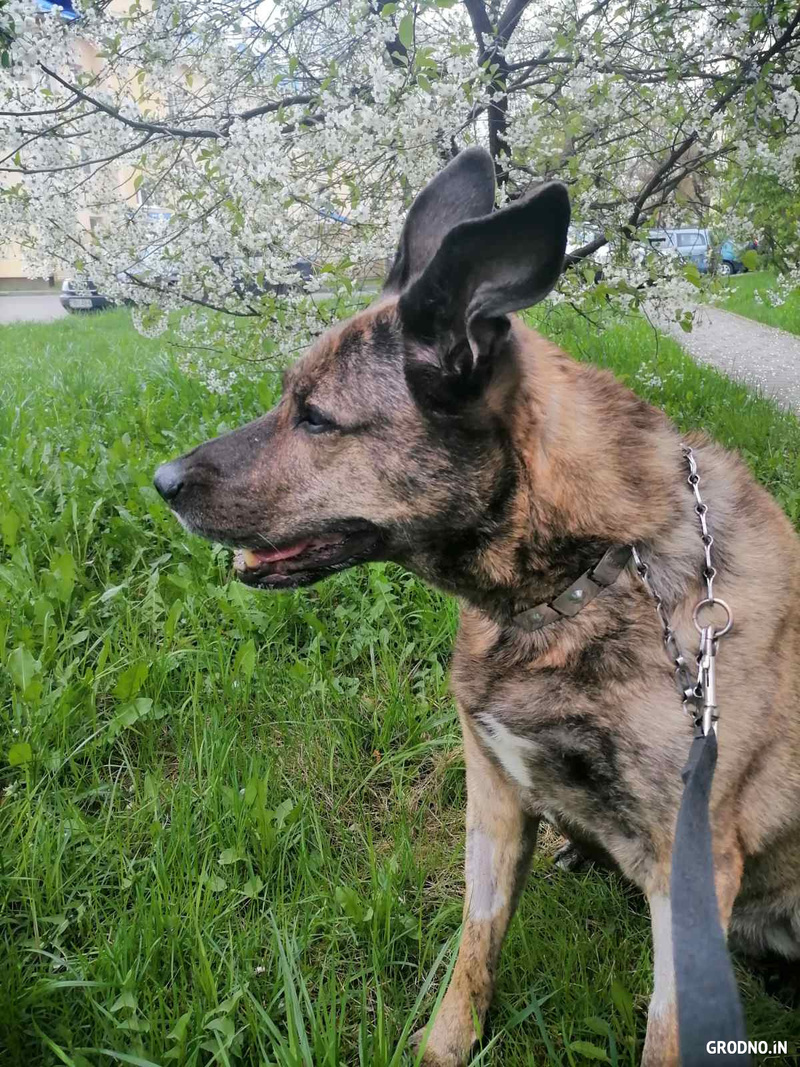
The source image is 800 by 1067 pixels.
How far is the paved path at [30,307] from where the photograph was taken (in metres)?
14.7

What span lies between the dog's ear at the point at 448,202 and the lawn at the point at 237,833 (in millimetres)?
1417

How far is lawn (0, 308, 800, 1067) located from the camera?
164cm

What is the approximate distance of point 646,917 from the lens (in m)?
2.00

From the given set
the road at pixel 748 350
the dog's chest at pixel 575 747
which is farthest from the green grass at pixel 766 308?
the dog's chest at pixel 575 747

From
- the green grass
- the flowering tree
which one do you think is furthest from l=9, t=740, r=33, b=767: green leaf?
the green grass

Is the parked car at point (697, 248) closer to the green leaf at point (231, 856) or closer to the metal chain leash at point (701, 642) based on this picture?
the metal chain leash at point (701, 642)

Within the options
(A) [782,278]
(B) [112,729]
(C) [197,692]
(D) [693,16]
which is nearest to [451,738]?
(C) [197,692]

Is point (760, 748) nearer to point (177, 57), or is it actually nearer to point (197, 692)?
point (197, 692)

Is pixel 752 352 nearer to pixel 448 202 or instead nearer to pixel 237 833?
pixel 448 202

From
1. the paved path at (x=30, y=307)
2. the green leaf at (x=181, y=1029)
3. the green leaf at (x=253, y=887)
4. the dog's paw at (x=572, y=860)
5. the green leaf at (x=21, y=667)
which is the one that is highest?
the green leaf at (x=21, y=667)

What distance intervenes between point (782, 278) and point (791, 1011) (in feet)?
16.4

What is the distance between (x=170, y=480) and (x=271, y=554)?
0.32 meters

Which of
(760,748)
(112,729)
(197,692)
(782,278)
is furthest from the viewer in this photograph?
(782,278)

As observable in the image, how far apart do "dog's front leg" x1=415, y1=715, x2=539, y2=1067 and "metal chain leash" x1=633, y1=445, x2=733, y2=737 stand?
20.5 inches
